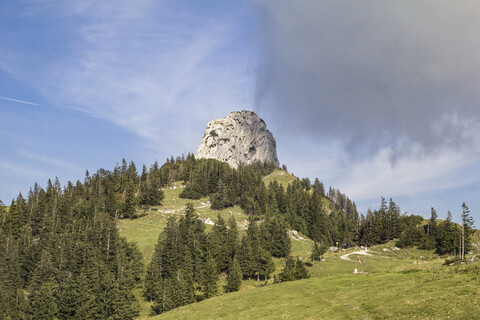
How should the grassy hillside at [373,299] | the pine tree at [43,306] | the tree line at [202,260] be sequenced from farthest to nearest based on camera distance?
the pine tree at [43,306]
the tree line at [202,260]
the grassy hillside at [373,299]

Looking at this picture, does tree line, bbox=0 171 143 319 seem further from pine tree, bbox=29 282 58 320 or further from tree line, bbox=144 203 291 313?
tree line, bbox=144 203 291 313

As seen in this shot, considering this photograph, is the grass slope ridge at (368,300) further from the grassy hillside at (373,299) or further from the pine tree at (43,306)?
the pine tree at (43,306)

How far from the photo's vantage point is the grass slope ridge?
1199 inches

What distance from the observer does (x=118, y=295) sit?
80.4 m

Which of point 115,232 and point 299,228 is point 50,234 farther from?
point 299,228

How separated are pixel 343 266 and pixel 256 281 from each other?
87.6 ft

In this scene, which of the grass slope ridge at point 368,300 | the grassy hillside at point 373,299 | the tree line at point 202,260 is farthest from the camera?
the tree line at point 202,260

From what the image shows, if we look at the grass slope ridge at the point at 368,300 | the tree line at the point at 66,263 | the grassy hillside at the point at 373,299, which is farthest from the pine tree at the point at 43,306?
the grass slope ridge at the point at 368,300

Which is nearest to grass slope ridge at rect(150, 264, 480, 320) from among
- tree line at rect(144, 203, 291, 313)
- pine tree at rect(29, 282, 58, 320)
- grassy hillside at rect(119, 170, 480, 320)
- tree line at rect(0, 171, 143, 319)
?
grassy hillside at rect(119, 170, 480, 320)

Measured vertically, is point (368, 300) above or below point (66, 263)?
above

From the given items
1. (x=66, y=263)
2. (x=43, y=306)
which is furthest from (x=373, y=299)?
(x=66, y=263)

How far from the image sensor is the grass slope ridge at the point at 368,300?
1199 inches

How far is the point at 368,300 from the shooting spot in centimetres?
3888

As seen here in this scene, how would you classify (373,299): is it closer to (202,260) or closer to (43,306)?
(202,260)
